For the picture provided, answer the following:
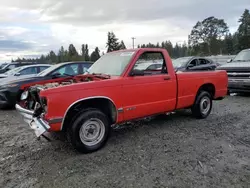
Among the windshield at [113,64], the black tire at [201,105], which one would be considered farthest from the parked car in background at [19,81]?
the black tire at [201,105]

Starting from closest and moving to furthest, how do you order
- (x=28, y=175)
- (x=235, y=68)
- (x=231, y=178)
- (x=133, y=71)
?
(x=231, y=178) → (x=28, y=175) → (x=133, y=71) → (x=235, y=68)

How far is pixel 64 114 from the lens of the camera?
3955mm

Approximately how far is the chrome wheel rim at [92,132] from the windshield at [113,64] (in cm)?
109

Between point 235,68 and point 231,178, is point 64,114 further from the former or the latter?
point 235,68

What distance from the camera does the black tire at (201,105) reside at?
6.27 meters

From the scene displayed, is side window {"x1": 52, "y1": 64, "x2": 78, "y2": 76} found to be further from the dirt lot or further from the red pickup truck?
the red pickup truck

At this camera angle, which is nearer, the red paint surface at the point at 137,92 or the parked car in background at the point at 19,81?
the red paint surface at the point at 137,92

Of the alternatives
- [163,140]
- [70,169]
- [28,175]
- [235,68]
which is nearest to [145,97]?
Result: [163,140]

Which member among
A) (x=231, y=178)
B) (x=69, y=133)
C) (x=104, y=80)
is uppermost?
(x=104, y=80)

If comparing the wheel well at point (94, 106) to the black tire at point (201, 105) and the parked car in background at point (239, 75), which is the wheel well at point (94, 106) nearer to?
the black tire at point (201, 105)

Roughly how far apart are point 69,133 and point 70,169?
637mm

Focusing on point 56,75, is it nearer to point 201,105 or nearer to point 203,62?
point 201,105

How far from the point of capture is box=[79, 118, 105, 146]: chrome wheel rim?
166 inches

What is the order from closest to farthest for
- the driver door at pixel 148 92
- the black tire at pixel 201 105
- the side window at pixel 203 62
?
the driver door at pixel 148 92, the black tire at pixel 201 105, the side window at pixel 203 62
